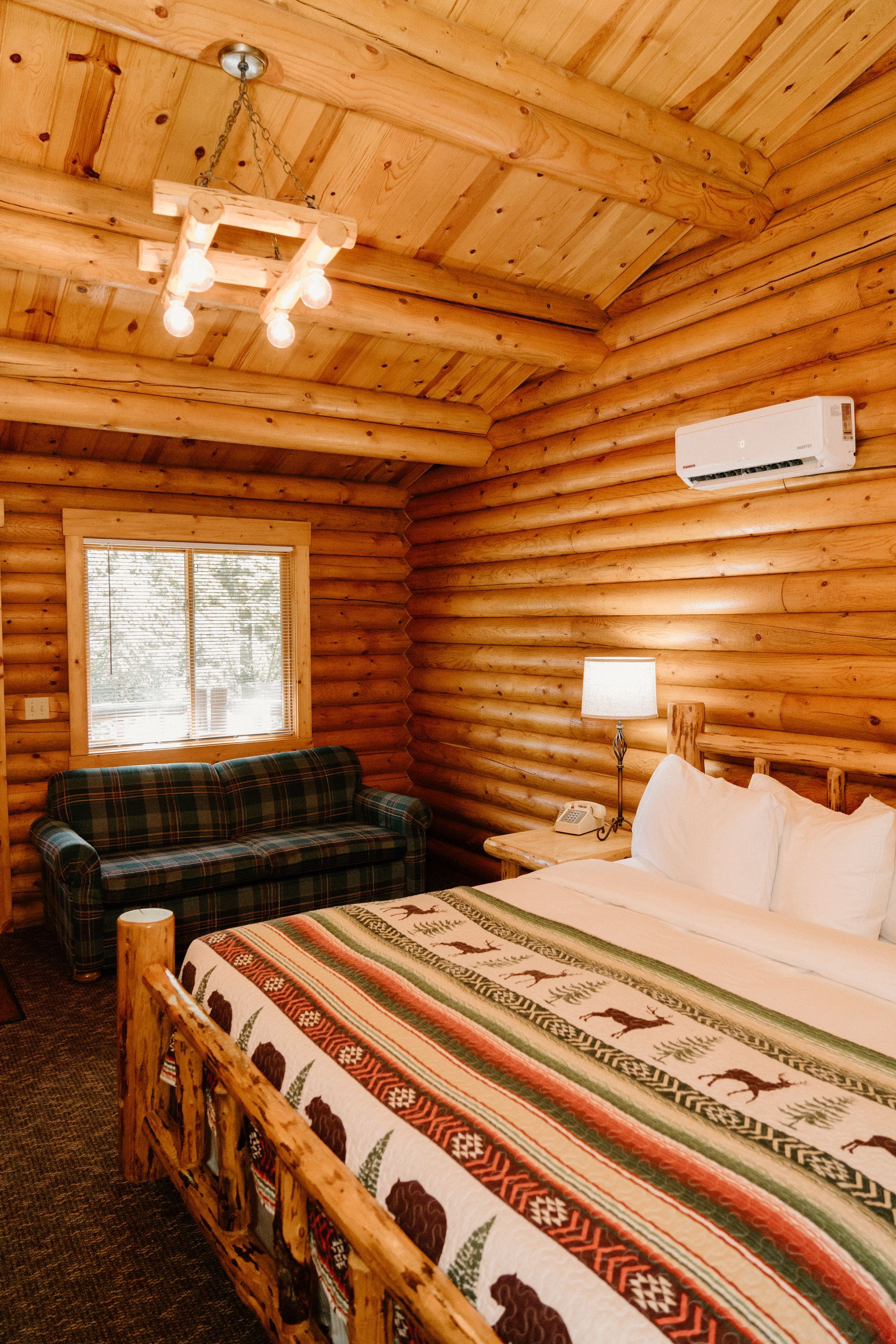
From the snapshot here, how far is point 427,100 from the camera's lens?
282cm

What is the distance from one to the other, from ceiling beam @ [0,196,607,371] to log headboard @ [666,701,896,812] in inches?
75.5

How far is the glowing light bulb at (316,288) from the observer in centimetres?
274

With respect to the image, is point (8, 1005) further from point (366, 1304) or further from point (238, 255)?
point (238, 255)

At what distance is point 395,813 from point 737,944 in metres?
2.88

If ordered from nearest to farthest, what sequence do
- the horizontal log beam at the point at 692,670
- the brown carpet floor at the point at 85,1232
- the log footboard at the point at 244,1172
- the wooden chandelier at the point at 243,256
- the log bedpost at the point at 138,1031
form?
the log footboard at the point at 244,1172 → the brown carpet floor at the point at 85,1232 → the wooden chandelier at the point at 243,256 → the log bedpost at the point at 138,1031 → the horizontal log beam at the point at 692,670

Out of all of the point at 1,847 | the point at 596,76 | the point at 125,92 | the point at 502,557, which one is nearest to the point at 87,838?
the point at 1,847

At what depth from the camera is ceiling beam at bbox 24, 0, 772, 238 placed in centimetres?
244

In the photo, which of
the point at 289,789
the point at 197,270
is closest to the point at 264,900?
the point at 289,789

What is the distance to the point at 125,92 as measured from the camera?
296cm

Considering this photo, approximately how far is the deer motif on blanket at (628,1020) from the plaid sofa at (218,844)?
2.83m

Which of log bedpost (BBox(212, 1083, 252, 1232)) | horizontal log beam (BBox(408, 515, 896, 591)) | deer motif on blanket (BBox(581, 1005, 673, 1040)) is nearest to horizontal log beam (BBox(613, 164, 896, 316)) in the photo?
horizontal log beam (BBox(408, 515, 896, 591))

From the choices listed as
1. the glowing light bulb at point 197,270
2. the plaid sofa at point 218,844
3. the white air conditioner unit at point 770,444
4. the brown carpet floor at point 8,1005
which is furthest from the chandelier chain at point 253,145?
the brown carpet floor at point 8,1005

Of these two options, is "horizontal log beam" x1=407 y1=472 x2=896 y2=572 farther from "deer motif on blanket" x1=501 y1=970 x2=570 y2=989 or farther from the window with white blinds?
"deer motif on blanket" x1=501 y1=970 x2=570 y2=989

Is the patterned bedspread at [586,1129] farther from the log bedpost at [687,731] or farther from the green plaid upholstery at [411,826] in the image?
the green plaid upholstery at [411,826]
